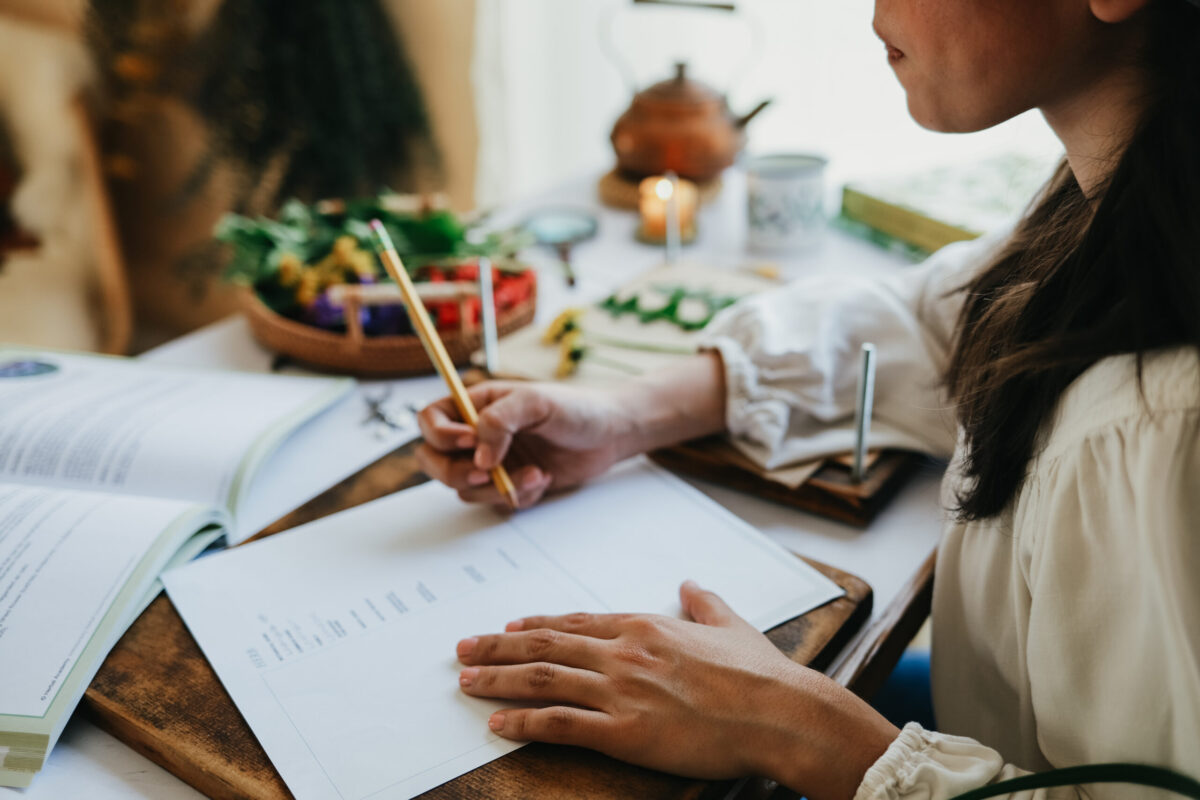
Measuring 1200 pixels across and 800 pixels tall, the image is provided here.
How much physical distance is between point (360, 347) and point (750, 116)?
669 mm

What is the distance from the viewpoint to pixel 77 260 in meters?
2.30

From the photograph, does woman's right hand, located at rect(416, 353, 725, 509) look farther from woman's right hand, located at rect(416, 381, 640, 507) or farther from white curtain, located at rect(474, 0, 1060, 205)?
white curtain, located at rect(474, 0, 1060, 205)

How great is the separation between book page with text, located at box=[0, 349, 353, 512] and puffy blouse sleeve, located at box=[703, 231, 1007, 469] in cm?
40

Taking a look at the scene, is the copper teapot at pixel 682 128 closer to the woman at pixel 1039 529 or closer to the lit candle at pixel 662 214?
the lit candle at pixel 662 214

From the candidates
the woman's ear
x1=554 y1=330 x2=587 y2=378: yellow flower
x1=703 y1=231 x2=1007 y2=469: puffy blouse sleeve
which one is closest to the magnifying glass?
x1=554 y1=330 x2=587 y2=378: yellow flower

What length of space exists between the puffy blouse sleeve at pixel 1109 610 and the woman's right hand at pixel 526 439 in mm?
352

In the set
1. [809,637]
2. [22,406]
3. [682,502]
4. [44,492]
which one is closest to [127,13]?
[22,406]

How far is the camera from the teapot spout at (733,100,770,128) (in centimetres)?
130

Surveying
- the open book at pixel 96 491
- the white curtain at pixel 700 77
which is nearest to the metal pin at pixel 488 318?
the open book at pixel 96 491

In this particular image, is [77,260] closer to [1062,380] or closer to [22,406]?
[22,406]

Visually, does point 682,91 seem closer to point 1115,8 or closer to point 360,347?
point 360,347

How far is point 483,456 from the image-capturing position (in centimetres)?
75

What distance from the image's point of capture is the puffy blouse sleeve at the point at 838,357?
841mm

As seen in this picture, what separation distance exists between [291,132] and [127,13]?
0.49 metres
